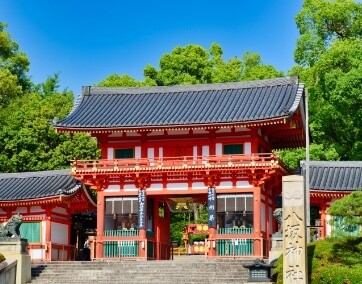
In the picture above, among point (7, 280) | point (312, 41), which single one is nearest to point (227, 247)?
point (7, 280)

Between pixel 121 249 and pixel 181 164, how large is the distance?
517 centimetres

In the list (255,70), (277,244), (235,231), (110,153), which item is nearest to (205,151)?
(235,231)

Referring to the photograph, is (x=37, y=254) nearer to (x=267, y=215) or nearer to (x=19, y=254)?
(x=19, y=254)

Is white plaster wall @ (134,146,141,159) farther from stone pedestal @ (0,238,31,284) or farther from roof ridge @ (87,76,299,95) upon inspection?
stone pedestal @ (0,238,31,284)

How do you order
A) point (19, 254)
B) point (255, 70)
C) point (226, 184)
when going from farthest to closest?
point (255, 70) → point (226, 184) → point (19, 254)

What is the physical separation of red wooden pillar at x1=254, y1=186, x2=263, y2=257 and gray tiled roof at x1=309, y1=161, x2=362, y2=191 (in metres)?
2.75

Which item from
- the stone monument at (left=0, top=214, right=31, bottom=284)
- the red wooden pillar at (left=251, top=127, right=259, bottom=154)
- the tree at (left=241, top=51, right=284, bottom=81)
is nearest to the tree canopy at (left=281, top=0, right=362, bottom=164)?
the tree at (left=241, top=51, right=284, bottom=81)

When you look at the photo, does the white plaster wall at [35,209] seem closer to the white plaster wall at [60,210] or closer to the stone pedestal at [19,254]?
the white plaster wall at [60,210]

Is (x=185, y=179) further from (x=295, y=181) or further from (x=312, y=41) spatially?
(x=312, y=41)

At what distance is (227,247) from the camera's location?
39.5 meters

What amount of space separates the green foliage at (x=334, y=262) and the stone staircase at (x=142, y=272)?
5.91 meters

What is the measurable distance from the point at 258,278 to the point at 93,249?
51.1ft

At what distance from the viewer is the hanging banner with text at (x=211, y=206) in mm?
39938

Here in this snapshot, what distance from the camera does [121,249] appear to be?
40688 millimetres
